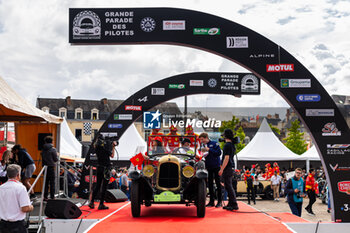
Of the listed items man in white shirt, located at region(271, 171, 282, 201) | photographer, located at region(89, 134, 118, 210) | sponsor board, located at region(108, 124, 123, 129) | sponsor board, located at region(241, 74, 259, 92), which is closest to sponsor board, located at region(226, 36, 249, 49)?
photographer, located at region(89, 134, 118, 210)

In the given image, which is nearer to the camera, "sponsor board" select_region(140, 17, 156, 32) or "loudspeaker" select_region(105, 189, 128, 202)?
"sponsor board" select_region(140, 17, 156, 32)

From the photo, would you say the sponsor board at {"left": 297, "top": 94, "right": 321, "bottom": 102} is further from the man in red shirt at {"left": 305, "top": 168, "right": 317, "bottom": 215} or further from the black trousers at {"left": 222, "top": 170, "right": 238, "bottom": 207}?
the man in red shirt at {"left": 305, "top": 168, "right": 317, "bottom": 215}

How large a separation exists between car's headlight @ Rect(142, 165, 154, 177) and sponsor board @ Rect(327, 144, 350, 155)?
13.2ft

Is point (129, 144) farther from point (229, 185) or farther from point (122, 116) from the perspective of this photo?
point (229, 185)

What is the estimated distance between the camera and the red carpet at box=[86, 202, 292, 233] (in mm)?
7344

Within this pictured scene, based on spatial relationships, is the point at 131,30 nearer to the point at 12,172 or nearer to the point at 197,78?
the point at 12,172

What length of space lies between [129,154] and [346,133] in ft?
63.0

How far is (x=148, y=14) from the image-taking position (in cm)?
998

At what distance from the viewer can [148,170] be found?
9.14 metres

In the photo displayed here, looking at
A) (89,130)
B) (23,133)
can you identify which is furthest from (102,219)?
(89,130)

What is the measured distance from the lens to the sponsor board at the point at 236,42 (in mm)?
9883

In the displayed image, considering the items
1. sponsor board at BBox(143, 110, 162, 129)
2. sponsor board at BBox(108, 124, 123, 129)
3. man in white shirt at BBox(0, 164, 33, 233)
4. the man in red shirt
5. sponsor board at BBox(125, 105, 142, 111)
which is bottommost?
the man in red shirt

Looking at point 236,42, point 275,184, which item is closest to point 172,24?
point 236,42

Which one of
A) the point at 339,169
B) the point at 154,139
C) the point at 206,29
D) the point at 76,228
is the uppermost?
the point at 206,29
